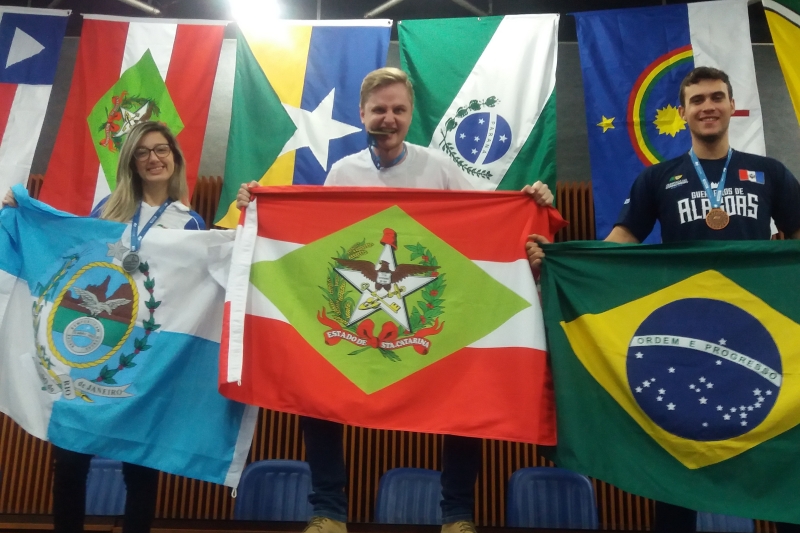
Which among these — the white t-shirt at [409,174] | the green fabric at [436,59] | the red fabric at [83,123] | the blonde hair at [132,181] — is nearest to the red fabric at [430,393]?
the white t-shirt at [409,174]

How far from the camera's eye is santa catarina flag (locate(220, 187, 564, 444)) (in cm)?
221

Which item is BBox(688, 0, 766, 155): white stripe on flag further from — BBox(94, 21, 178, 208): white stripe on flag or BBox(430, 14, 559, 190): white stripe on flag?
BBox(94, 21, 178, 208): white stripe on flag

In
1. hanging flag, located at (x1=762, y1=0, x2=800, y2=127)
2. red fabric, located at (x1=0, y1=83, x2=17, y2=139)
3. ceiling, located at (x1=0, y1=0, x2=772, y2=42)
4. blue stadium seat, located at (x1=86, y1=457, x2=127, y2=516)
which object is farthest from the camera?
ceiling, located at (x1=0, y1=0, x2=772, y2=42)

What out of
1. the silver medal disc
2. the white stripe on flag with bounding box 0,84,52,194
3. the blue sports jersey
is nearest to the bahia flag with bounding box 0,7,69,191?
the white stripe on flag with bounding box 0,84,52,194

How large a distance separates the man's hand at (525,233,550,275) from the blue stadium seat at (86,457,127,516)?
2.34 m

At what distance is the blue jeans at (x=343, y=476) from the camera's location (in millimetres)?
2031

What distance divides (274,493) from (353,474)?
4.64 ft

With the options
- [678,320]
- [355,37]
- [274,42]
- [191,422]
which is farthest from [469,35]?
[191,422]

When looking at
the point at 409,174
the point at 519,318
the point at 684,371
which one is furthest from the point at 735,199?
the point at 409,174

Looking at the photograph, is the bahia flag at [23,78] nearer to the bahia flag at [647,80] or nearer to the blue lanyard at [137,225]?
the blue lanyard at [137,225]

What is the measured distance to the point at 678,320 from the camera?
2.25 m

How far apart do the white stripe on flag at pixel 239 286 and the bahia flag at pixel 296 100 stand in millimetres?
1511

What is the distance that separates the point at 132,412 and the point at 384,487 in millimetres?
1382

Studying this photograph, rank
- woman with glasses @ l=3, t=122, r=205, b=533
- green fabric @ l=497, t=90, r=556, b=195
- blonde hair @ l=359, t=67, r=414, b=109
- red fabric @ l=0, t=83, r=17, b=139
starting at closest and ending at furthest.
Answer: blonde hair @ l=359, t=67, r=414, b=109 → woman with glasses @ l=3, t=122, r=205, b=533 → green fabric @ l=497, t=90, r=556, b=195 → red fabric @ l=0, t=83, r=17, b=139
